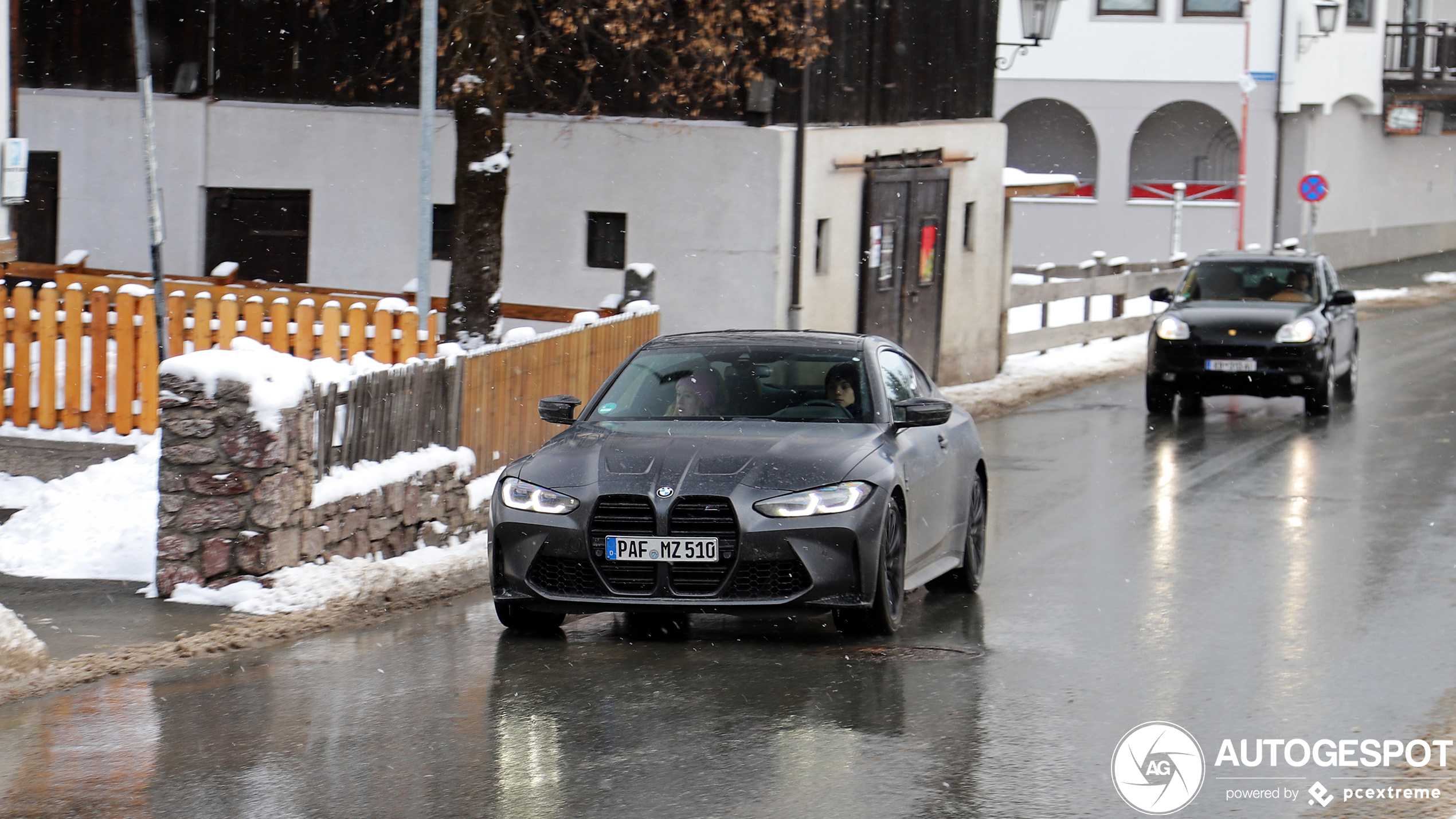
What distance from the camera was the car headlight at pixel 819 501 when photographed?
8445mm

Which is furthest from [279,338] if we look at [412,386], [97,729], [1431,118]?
[1431,118]

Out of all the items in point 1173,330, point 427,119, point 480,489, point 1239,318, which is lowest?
point 480,489

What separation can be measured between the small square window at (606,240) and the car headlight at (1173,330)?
5.52m

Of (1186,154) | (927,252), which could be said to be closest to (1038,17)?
(927,252)

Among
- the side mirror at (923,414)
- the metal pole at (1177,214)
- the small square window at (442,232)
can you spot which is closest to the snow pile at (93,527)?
the side mirror at (923,414)

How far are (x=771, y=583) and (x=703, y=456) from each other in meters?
0.66

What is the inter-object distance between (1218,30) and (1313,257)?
23.8 metres

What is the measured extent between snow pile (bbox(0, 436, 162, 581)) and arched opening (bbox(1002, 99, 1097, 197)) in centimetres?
3724

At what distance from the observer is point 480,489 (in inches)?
485

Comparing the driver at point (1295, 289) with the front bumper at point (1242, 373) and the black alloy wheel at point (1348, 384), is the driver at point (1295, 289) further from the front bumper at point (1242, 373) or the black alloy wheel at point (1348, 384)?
the front bumper at point (1242, 373)

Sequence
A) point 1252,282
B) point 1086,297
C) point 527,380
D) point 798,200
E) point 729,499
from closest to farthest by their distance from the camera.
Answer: point 729,499 → point 527,380 → point 798,200 → point 1252,282 → point 1086,297

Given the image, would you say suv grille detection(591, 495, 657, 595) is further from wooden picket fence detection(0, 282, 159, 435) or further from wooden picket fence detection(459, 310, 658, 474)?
wooden picket fence detection(0, 282, 159, 435)

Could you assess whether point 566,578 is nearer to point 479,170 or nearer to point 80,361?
point 80,361

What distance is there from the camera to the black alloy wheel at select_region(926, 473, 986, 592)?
34.0 feet
